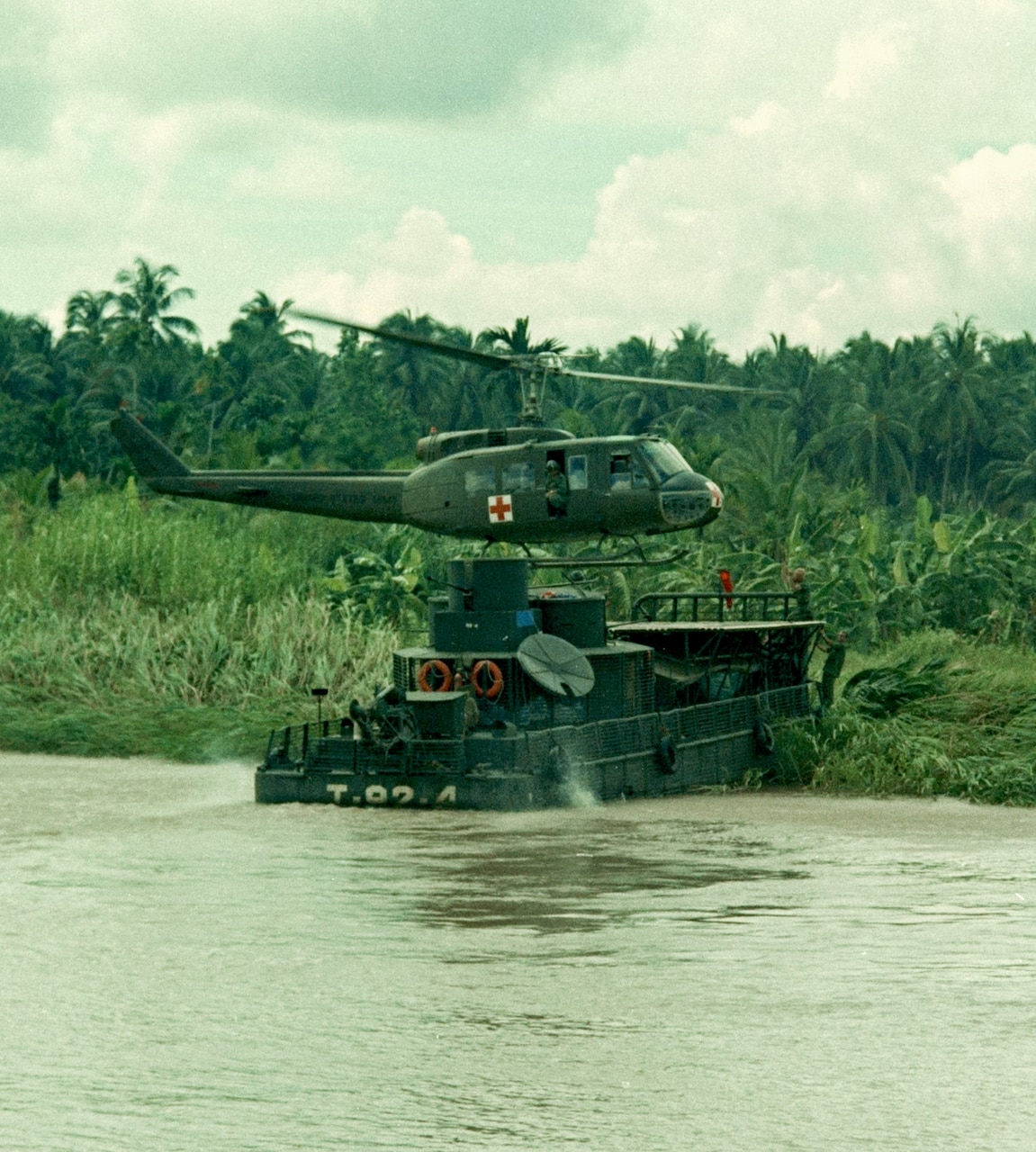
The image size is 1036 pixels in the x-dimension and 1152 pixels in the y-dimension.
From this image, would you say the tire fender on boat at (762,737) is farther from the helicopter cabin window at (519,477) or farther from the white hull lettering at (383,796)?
the white hull lettering at (383,796)

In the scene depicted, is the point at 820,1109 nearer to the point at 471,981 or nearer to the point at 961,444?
the point at 471,981

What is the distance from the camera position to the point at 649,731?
2188 centimetres

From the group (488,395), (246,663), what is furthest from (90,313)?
(246,663)

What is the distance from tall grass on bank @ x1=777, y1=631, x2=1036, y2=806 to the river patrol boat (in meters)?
0.66

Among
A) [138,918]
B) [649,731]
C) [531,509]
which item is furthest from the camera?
[531,509]

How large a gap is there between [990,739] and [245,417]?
52.8 meters

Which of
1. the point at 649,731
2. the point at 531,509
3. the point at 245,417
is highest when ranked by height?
the point at 245,417

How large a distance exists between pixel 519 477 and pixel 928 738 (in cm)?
572

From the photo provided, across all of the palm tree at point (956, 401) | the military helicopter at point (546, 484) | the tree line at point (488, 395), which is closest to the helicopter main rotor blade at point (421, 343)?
the military helicopter at point (546, 484)

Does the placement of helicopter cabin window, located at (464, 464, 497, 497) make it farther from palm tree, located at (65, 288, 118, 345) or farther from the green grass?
palm tree, located at (65, 288, 118, 345)

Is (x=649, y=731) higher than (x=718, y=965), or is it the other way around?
(x=649, y=731)

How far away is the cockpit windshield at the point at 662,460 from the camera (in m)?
23.4

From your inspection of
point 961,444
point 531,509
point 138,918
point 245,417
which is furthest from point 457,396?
point 138,918

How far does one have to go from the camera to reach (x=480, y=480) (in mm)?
23609
